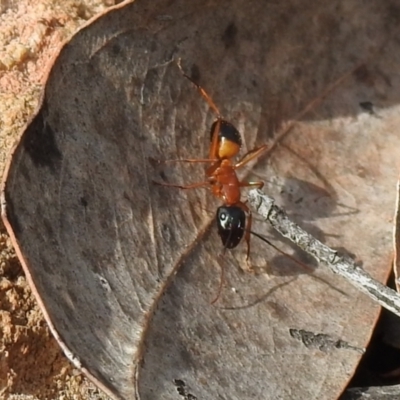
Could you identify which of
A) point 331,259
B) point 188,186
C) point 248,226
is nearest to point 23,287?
point 188,186

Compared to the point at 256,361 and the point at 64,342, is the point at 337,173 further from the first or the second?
the point at 64,342

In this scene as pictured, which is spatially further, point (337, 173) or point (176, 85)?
point (337, 173)

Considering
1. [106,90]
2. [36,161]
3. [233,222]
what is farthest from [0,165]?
[233,222]

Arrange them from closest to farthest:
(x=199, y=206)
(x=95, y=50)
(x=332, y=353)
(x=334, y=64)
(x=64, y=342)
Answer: (x=64, y=342), (x=95, y=50), (x=332, y=353), (x=199, y=206), (x=334, y=64)

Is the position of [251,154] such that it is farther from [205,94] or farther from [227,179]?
[205,94]

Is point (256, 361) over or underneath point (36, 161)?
underneath

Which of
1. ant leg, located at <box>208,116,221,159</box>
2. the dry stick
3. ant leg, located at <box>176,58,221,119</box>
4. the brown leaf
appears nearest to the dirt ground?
the brown leaf

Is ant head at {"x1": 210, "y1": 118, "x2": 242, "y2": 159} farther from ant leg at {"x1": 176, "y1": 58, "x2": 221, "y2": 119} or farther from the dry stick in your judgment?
the dry stick
